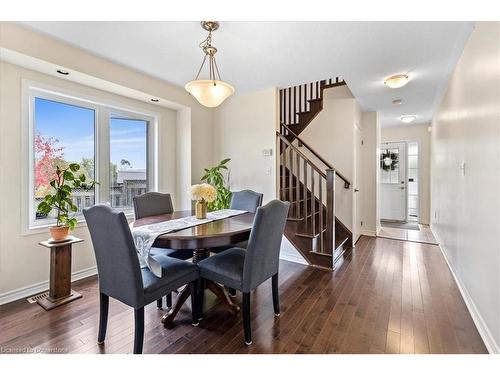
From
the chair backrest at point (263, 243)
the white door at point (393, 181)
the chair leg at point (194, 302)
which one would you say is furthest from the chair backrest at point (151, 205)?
the white door at point (393, 181)

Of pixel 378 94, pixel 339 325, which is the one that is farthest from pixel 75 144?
pixel 378 94

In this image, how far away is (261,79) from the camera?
3.35 metres

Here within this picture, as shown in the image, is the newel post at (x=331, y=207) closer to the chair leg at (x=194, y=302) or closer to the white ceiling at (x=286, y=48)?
the white ceiling at (x=286, y=48)

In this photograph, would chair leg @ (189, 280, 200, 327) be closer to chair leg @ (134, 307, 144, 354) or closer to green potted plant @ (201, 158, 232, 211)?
chair leg @ (134, 307, 144, 354)

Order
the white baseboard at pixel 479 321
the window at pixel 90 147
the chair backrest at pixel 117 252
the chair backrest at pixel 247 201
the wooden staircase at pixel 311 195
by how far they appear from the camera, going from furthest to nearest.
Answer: the wooden staircase at pixel 311 195, the chair backrest at pixel 247 201, the window at pixel 90 147, the white baseboard at pixel 479 321, the chair backrest at pixel 117 252

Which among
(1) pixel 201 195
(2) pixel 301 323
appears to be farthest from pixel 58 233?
(2) pixel 301 323

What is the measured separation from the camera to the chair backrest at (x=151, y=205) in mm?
2566

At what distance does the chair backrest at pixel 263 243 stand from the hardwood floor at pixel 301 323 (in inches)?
16.4

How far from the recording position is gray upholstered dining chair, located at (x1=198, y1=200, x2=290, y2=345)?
171 centimetres

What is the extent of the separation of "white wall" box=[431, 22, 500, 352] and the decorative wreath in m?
3.65

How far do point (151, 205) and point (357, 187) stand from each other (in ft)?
11.4

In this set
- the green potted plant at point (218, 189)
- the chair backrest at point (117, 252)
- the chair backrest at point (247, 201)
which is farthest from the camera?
the green potted plant at point (218, 189)

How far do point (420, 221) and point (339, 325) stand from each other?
5.30 m
